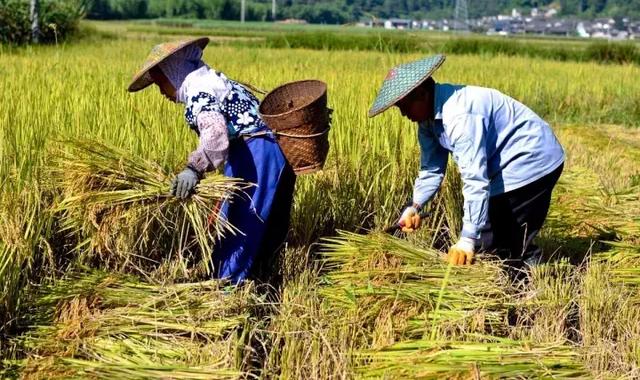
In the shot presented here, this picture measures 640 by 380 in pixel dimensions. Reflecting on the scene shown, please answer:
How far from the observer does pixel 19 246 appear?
93.4 inches

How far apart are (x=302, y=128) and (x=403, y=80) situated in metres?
0.37

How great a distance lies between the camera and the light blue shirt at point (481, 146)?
2.36 meters

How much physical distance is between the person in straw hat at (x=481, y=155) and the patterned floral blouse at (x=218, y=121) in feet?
1.46

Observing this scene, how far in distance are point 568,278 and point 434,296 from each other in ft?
2.40

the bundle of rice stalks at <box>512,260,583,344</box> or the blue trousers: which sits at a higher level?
the blue trousers

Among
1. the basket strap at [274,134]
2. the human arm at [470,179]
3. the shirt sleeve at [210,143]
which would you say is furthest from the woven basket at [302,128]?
the human arm at [470,179]

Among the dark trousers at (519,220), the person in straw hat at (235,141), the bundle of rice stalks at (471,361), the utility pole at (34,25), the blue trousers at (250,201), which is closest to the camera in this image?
the bundle of rice stalks at (471,361)

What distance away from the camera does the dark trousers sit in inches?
108

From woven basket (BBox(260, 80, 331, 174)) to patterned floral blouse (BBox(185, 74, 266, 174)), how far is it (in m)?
0.06

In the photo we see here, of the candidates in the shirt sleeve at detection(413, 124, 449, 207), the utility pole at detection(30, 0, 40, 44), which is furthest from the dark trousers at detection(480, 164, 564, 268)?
the utility pole at detection(30, 0, 40, 44)

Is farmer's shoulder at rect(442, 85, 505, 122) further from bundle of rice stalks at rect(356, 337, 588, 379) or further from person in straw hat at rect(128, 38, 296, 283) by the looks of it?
bundle of rice stalks at rect(356, 337, 588, 379)

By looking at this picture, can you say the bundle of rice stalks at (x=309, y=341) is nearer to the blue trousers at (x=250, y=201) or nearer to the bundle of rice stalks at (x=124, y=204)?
the blue trousers at (x=250, y=201)

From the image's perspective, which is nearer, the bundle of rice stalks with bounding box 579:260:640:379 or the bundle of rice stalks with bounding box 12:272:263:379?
the bundle of rice stalks with bounding box 12:272:263:379

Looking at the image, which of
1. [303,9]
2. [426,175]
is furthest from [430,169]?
[303,9]
